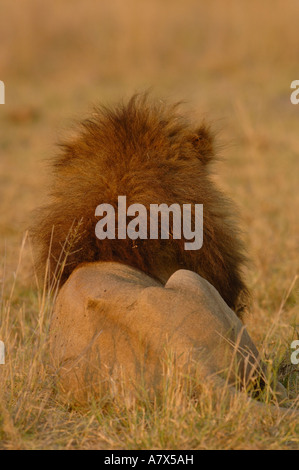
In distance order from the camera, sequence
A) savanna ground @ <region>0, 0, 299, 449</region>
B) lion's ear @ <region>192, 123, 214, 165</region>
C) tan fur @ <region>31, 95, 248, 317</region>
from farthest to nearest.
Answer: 1. lion's ear @ <region>192, 123, 214, 165</region>
2. tan fur @ <region>31, 95, 248, 317</region>
3. savanna ground @ <region>0, 0, 299, 449</region>

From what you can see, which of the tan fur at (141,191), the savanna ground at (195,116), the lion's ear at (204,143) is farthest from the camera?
the lion's ear at (204,143)

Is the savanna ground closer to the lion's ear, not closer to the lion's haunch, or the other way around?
the lion's haunch

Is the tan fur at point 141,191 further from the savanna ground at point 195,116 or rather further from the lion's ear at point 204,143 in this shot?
the savanna ground at point 195,116

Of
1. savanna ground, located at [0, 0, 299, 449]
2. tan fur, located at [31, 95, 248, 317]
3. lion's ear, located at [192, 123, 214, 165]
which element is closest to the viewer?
savanna ground, located at [0, 0, 299, 449]

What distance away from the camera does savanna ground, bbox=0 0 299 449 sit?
2619mm

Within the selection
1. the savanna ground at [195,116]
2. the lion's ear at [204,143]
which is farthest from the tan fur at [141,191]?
the savanna ground at [195,116]

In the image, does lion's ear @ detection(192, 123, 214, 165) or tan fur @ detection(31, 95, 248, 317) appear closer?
tan fur @ detection(31, 95, 248, 317)

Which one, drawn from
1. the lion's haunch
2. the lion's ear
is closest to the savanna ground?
the lion's haunch

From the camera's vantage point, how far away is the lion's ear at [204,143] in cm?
344

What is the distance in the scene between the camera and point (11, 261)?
5438 mm

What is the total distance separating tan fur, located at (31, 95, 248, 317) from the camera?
3.12 meters

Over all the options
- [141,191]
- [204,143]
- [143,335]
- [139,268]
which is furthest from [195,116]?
[143,335]

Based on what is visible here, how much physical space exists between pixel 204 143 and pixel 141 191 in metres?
0.50

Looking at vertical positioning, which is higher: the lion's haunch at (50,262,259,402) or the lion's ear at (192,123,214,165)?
the lion's ear at (192,123,214,165)
